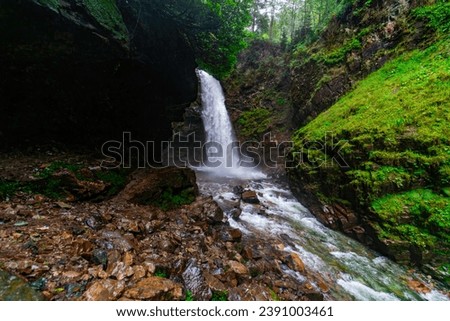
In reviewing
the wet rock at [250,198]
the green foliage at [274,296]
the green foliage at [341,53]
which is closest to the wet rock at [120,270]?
the green foliage at [274,296]

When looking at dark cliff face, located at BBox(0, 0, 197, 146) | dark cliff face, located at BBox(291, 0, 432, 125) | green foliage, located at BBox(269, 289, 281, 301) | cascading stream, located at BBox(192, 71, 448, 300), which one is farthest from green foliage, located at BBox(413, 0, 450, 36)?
green foliage, located at BBox(269, 289, 281, 301)

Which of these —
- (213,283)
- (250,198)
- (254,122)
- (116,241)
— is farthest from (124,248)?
(254,122)

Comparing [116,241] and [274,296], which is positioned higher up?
[116,241]

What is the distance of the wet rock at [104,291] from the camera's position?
98.7 inches

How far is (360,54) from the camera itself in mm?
11828

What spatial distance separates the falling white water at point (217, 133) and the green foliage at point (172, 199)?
11.2 m

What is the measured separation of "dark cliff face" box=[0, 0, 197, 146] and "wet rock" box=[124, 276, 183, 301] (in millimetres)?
5308

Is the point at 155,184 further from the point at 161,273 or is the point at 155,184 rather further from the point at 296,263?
the point at 296,263

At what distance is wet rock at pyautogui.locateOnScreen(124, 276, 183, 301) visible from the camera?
2.68 m

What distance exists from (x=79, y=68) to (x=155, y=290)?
18.8ft

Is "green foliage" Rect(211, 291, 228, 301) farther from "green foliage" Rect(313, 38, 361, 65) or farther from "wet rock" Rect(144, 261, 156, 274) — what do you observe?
"green foliage" Rect(313, 38, 361, 65)

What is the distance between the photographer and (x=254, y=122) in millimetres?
19547

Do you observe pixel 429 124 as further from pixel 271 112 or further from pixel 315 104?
pixel 271 112
